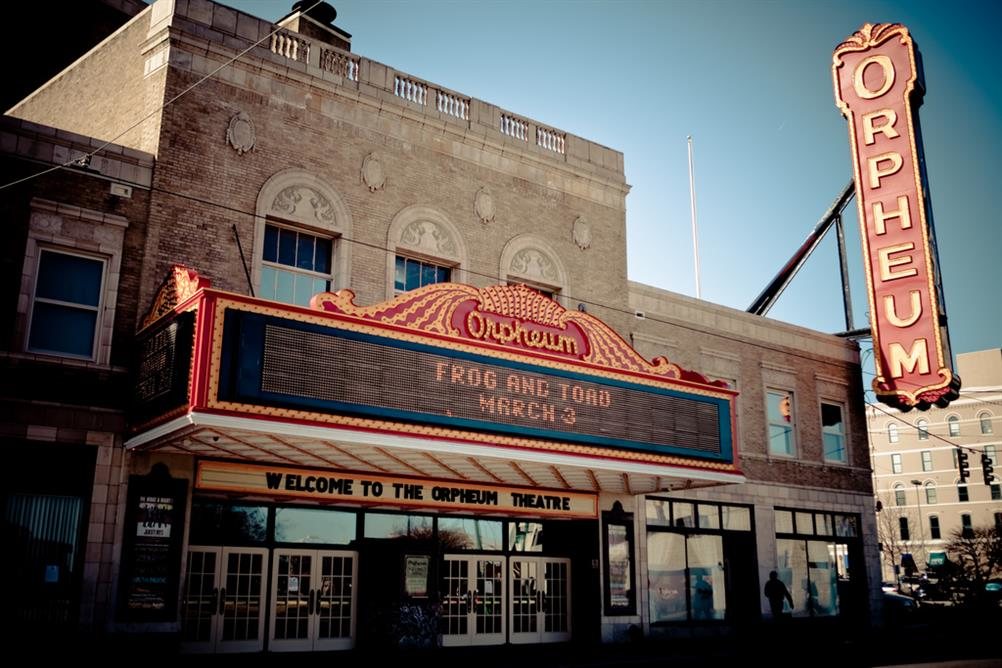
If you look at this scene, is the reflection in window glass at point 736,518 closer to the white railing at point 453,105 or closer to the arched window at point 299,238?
the white railing at point 453,105

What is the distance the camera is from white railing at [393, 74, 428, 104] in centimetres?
1941

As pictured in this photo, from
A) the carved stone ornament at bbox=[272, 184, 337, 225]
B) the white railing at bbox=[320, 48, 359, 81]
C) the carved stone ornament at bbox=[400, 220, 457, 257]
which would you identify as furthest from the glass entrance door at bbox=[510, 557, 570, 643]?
the white railing at bbox=[320, 48, 359, 81]

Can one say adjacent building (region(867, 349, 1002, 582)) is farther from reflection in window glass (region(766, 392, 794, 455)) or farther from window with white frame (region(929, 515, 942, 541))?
reflection in window glass (region(766, 392, 794, 455))

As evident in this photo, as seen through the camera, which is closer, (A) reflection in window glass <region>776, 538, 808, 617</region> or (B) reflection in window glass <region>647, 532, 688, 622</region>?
(B) reflection in window glass <region>647, 532, 688, 622</region>

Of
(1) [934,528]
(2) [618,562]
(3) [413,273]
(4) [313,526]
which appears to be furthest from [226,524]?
(1) [934,528]

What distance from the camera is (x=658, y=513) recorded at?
22.4 meters

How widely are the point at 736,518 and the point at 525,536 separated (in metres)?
7.00

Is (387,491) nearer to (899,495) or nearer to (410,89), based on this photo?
(410,89)

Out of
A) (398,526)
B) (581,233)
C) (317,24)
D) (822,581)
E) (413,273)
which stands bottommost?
(822,581)

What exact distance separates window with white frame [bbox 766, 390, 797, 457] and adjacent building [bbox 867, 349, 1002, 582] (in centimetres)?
5457

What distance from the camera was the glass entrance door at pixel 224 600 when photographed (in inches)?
599

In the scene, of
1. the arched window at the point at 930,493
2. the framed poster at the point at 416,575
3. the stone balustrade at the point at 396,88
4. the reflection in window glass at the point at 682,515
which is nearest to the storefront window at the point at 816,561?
the reflection in window glass at the point at 682,515

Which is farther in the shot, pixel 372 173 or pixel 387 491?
pixel 372 173

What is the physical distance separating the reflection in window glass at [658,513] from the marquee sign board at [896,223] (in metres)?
7.55
